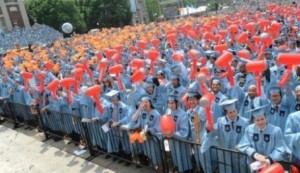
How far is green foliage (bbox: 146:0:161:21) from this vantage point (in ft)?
245

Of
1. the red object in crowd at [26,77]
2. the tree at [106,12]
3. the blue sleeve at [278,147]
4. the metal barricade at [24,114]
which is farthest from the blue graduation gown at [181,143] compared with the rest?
the tree at [106,12]

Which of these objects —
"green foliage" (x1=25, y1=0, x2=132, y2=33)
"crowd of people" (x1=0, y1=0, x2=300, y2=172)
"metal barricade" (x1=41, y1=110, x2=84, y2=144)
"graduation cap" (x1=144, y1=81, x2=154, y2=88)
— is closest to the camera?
"crowd of people" (x1=0, y1=0, x2=300, y2=172)

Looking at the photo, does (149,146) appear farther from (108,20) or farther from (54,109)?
(108,20)

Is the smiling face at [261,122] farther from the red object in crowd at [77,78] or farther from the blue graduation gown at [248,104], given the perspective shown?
the red object in crowd at [77,78]

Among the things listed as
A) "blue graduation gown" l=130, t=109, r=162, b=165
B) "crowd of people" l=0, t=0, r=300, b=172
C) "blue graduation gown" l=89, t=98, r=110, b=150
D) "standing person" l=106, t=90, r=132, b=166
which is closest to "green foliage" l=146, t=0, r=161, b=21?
"crowd of people" l=0, t=0, r=300, b=172

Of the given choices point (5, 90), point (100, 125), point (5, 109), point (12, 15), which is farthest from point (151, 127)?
point (12, 15)

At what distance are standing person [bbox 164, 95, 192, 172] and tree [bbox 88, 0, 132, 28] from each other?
157 feet

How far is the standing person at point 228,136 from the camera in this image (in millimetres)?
4539

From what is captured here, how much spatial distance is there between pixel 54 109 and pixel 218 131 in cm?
470

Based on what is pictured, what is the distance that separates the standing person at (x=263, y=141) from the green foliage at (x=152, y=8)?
7118 cm

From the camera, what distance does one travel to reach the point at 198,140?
5102 millimetres

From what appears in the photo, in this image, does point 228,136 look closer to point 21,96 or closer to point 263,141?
point 263,141

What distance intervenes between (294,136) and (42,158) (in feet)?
17.9

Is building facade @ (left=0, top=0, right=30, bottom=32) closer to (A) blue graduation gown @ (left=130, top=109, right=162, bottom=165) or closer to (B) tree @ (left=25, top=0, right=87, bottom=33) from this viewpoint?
(B) tree @ (left=25, top=0, right=87, bottom=33)
